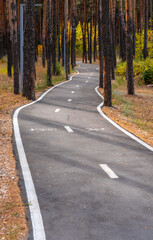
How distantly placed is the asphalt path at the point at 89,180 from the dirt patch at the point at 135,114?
95 centimetres

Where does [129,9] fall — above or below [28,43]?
above

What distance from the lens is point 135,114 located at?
869 inches

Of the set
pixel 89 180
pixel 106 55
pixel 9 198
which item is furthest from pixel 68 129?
pixel 106 55

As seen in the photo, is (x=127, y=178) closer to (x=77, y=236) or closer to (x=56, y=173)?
(x=56, y=173)

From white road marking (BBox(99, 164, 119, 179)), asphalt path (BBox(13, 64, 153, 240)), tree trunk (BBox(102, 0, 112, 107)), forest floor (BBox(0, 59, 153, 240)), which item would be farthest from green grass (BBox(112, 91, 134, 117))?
white road marking (BBox(99, 164, 119, 179))

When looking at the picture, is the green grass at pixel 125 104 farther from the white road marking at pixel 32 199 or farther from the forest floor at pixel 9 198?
the white road marking at pixel 32 199

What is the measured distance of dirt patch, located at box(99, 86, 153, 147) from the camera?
15070 millimetres

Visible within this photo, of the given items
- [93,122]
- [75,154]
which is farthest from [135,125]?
[75,154]

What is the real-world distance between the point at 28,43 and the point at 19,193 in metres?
18.6

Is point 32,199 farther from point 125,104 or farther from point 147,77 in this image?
point 147,77

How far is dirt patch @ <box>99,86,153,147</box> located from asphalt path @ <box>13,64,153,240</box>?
0.95 metres

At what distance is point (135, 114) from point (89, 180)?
14364mm

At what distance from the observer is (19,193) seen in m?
7.29

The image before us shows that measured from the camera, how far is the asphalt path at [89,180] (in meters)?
5.72
